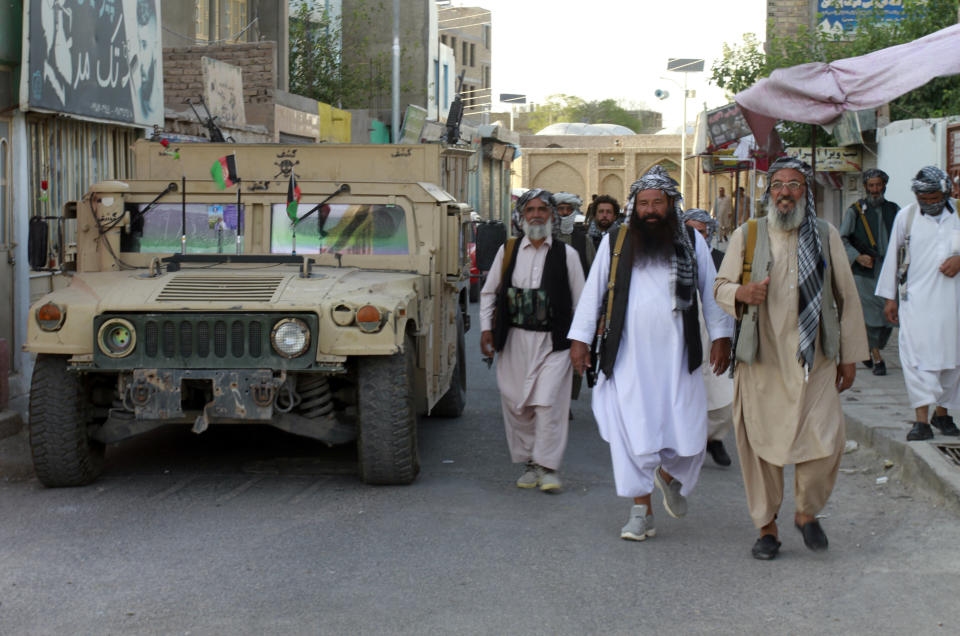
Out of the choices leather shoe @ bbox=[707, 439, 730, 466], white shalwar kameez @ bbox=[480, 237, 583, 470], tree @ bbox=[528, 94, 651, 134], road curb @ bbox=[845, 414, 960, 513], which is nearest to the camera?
road curb @ bbox=[845, 414, 960, 513]

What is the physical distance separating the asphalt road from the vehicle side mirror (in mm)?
1343

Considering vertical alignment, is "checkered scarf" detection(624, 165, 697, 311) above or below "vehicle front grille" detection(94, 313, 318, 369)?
above

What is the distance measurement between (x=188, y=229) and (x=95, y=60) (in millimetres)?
4978

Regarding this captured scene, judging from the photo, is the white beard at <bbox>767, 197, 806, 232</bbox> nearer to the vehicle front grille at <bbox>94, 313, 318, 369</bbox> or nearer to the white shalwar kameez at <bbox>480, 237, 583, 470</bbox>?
the white shalwar kameez at <bbox>480, 237, 583, 470</bbox>

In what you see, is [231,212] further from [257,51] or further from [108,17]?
[257,51]

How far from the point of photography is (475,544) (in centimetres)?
566

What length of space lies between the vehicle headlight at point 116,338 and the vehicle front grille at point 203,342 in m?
0.02

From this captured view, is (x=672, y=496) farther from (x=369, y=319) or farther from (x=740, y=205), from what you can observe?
(x=740, y=205)

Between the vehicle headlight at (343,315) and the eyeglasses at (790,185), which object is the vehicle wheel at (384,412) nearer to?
the vehicle headlight at (343,315)

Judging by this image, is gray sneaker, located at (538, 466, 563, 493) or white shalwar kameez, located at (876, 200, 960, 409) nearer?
gray sneaker, located at (538, 466, 563, 493)

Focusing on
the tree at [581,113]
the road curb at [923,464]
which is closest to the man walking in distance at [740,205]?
the road curb at [923,464]

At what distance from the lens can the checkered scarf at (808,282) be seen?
5.29 m

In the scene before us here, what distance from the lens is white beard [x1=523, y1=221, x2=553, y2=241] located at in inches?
278

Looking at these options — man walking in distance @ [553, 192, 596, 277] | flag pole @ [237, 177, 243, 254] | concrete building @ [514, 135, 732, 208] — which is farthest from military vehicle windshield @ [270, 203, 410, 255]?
concrete building @ [514, 135, 732, 208]
